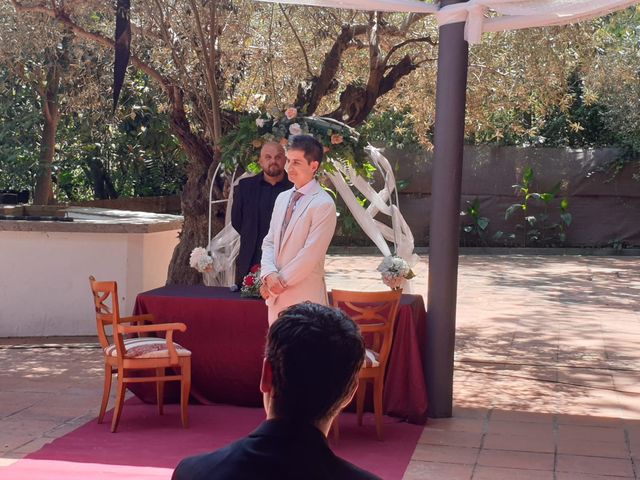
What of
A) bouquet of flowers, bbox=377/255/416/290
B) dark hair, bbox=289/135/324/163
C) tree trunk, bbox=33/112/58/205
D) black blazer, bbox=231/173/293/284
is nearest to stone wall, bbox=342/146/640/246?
tree trunk, bbox=33/112/58/205

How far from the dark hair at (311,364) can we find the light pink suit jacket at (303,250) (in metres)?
3.37

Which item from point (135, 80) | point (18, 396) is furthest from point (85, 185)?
point (18, 396)

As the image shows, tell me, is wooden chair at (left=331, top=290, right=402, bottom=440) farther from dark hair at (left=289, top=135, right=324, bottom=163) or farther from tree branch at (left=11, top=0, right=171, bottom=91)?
tree branch at (left=11, top=0, right=171, bottom=91)

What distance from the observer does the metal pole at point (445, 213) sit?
6.11m

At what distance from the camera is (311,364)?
6.19ft

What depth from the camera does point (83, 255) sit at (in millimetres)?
9414

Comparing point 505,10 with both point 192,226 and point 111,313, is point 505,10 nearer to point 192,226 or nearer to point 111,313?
point 111,313

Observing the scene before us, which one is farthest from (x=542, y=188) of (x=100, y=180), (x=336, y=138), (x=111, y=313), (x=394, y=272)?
(x=111, y=313)

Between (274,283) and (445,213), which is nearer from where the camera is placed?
(274,283)

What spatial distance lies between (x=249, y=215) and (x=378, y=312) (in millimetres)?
1182

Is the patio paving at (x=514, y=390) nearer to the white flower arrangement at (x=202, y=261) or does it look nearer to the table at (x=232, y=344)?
the table at (x=232, y=344)

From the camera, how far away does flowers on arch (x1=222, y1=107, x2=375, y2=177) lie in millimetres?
6832

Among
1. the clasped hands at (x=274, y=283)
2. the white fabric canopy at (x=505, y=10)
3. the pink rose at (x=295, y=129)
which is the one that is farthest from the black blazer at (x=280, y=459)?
the pink rose at (x=295, y=129)

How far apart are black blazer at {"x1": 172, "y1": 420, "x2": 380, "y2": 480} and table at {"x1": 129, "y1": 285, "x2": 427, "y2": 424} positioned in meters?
4.22
